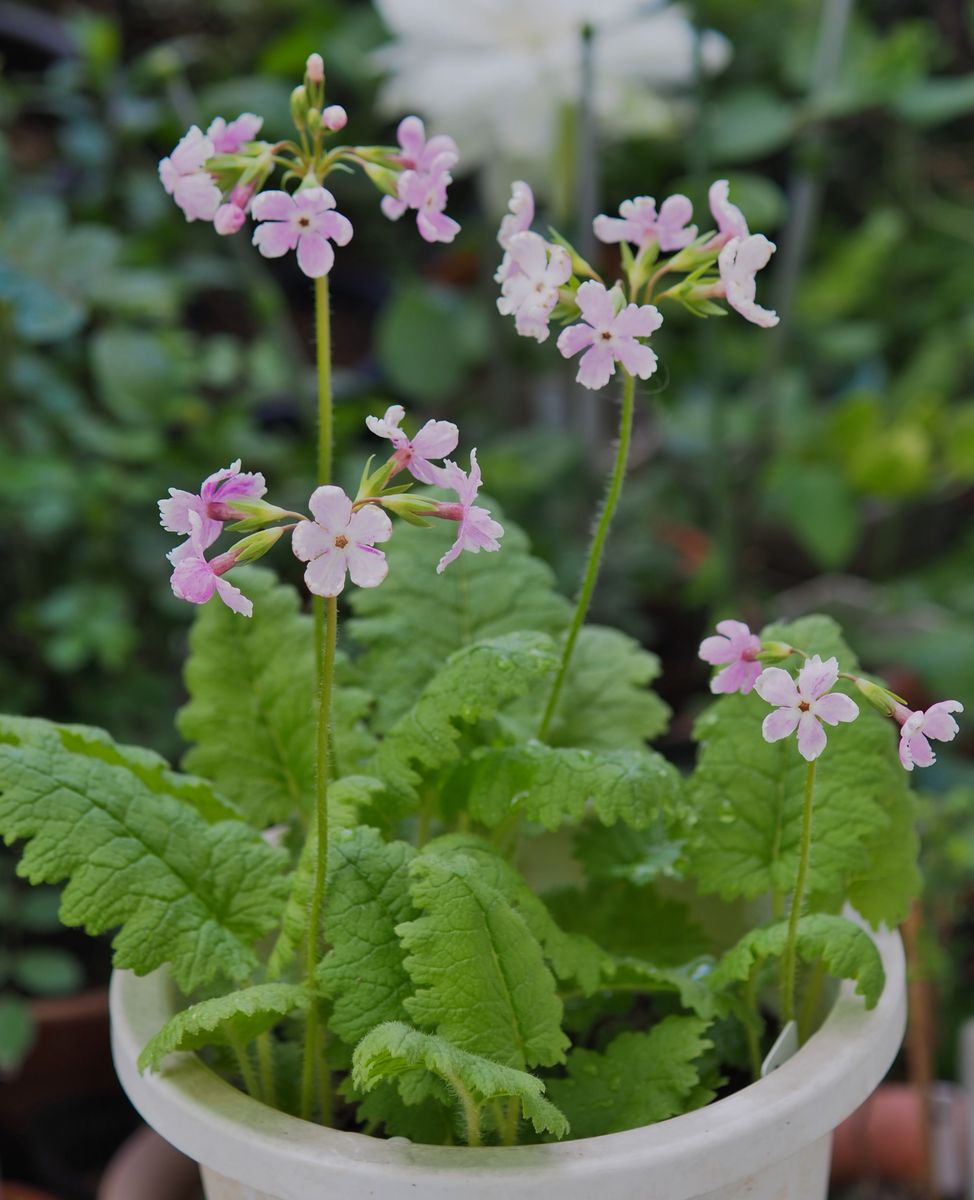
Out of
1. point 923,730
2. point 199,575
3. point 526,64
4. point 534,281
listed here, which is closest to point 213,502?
point 199,575

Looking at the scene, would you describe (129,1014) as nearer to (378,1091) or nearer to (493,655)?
(378,1091)

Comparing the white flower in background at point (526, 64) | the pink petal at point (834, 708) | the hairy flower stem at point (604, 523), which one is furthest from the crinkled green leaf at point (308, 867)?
the white flower in background at point (526, 64)

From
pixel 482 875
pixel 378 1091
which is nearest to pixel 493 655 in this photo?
pixel 482 875

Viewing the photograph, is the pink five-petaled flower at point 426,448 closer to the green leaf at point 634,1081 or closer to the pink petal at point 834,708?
the pink petal at point 834,708

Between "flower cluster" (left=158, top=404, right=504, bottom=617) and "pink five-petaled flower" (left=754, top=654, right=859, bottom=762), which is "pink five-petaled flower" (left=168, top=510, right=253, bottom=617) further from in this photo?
"pink five-petaled flower" (left=754, top=654, right=859, bottom=762)

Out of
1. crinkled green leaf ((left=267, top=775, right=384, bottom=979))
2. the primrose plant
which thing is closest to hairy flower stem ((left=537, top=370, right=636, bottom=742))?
the primrose plant
